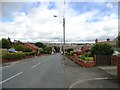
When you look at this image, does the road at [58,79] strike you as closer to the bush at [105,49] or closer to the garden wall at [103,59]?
the garden wall at [103,59]

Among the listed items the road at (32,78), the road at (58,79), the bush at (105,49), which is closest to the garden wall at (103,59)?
the bush at (105,49)

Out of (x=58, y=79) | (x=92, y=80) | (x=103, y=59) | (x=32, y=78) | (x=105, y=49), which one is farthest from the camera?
(x=103, y=59)

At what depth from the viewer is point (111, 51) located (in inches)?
1230

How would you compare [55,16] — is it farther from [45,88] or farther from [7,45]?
[7,45]

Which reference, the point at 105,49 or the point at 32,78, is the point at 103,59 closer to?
the point at 105,49

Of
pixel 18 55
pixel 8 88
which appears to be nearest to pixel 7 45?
pixel 18 55

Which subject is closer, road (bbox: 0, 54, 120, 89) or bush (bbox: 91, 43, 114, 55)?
road (bbox: 0, 54, 120, 89)

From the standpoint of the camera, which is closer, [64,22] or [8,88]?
[8,88]

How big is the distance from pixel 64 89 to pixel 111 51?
19.7m

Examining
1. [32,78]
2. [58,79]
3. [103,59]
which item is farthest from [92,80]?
[103,59]

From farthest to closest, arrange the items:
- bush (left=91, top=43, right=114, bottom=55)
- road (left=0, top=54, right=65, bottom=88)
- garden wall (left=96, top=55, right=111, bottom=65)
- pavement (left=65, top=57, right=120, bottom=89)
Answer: bush (left=91, top=43, right=114, bottom=55) < garden wall (left=96, top=55, right=111, bottom=65) < road (left=0, top=54, right=65, bottom=88) < pavement (left=65, top=57, right=120, bottom=89)

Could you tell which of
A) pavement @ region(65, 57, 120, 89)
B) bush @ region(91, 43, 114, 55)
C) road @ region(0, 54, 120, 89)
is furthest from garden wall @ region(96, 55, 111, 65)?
pavement @ region(65, 57, 120, 89)

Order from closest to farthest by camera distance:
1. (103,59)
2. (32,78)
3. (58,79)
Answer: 1. (58,79)
2. (32,78)
3. (103,59)

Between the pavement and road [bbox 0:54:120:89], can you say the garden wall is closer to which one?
road [bbox 0:54:120:89]
